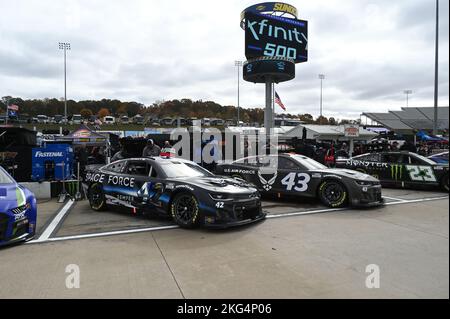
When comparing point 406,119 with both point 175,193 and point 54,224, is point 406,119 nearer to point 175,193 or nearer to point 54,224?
point 175,193

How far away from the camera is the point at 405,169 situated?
1112 centimetres

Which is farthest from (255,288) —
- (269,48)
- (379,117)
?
(379,117)

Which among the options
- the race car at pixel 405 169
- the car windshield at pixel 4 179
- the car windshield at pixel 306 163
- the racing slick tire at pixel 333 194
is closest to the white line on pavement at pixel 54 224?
the car windshield at pixel 4 179

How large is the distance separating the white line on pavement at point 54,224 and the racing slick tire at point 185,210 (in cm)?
213

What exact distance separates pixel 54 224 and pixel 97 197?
1.31 metres

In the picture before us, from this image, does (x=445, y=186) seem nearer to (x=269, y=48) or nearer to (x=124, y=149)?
(x=124, y=149)

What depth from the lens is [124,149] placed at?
15.2m

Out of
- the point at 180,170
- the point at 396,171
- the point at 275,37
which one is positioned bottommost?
the point at 396,171

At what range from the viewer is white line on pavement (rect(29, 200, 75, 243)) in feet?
18.7

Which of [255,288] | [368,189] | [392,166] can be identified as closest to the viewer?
[255,288]

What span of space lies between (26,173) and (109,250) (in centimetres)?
727

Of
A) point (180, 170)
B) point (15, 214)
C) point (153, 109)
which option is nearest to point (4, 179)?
point (15, 214)

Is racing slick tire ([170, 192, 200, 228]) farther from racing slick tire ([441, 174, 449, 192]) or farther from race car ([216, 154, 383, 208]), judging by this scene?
racing slick tire ([441, 174, 449, 192])

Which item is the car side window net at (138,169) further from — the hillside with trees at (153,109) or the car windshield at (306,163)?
the hillside with trees at (153,109)
